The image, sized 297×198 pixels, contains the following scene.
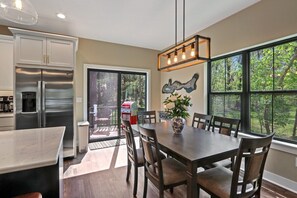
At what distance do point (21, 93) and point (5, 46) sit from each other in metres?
1.21

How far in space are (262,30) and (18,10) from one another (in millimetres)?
3361

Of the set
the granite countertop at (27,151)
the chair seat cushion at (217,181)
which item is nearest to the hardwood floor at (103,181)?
the chair seat cushion at (217,181)

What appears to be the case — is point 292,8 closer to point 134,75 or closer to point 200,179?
point 200,179

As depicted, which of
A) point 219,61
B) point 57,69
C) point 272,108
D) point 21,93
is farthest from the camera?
point 219,61

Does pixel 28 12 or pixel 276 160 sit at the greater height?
pixel 28 12

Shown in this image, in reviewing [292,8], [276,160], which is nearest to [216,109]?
[276,160]

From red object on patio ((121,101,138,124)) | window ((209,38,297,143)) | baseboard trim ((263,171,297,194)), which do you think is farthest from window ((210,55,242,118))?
red object on patio ((121,101,138,124))

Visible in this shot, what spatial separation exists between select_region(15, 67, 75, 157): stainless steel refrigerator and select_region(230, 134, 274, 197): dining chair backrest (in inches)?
120

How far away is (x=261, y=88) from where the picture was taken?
2.71 meters

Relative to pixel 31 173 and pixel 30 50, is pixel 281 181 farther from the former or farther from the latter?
pixel 30 50

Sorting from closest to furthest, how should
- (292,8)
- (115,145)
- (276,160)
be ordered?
(292,8) → (276,160) → (115,145)

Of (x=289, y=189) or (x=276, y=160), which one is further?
(x=276, y=160)

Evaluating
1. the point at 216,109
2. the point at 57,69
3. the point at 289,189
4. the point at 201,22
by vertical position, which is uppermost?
the point at 201,22

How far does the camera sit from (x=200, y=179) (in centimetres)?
167
